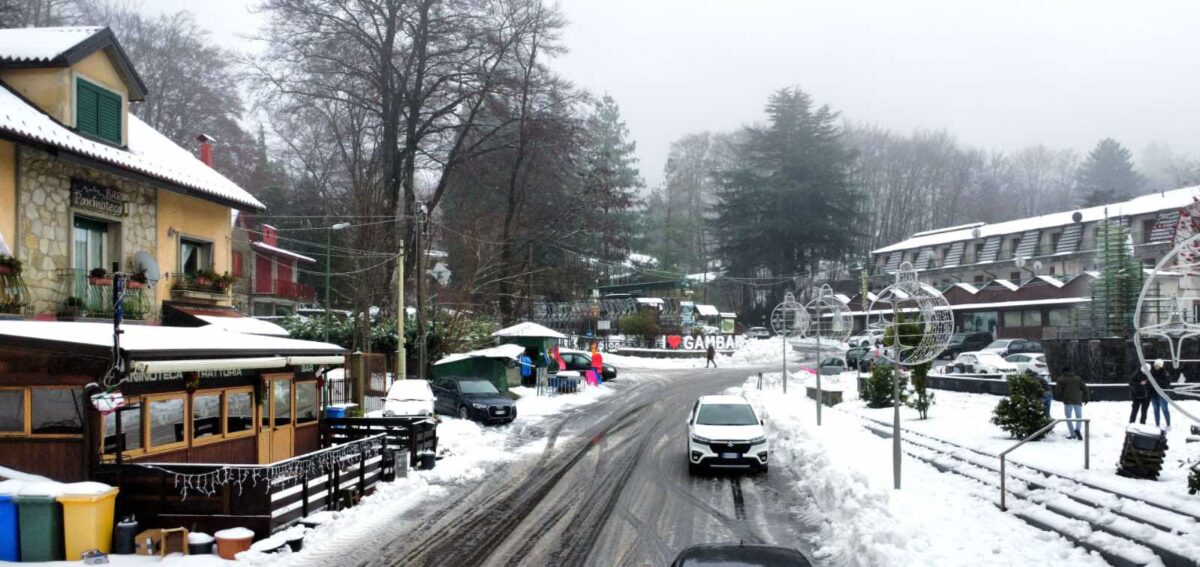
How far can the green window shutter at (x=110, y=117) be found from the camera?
1808cm

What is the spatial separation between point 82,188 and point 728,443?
14.8 meters

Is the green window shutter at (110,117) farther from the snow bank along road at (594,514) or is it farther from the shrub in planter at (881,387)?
the shrub in planter at (881,387)

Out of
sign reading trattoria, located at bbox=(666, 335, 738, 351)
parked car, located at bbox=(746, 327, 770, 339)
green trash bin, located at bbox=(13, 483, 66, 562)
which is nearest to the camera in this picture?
green trash bin, located at bbox=(13, 483, 66, 562)

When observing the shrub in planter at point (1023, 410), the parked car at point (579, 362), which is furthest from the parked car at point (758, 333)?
the shrub in planter at point (1023, 410)

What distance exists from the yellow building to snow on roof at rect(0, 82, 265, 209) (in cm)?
4

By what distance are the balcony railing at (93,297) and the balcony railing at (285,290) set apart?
25.6 metres

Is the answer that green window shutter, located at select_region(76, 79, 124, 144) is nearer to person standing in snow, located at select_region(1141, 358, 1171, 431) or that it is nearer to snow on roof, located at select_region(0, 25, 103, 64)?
snow on roof, located at select_region(0, 25, 103, 64)

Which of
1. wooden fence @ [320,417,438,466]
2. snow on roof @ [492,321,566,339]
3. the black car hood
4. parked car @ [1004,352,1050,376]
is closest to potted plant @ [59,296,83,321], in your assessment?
wooden fence @ [320,417,438,466]

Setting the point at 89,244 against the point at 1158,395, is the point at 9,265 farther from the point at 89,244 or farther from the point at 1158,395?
the point at 1158,395

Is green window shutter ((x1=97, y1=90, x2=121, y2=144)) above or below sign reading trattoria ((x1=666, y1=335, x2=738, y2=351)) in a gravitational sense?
above

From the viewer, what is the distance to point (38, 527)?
1013cm

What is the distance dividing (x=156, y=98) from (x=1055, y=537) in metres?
43.7

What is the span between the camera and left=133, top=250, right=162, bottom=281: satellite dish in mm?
18266

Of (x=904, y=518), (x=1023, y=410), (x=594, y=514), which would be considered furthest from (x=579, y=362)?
(x=904, y=518)
